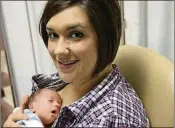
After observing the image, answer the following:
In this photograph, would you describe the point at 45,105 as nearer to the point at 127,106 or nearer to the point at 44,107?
the point at 44,107

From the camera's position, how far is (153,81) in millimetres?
1045

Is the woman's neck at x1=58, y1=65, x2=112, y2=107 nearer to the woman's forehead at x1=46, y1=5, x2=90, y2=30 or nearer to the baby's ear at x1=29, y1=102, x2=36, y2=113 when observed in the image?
the baby's ear at x1=29, y1=102, x2=36, y2=113

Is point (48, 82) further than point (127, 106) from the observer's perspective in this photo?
Yes

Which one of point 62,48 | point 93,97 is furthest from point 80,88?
point 62,48

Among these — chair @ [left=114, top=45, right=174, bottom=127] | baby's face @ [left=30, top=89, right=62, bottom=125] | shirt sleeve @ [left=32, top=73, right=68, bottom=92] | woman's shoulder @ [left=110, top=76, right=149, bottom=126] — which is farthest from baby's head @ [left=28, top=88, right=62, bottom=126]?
chair @ [left=114, top=45, right=174, bottom=127]

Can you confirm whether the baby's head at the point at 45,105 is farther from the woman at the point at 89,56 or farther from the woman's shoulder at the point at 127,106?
the woman's shoulder at the point at 127,106

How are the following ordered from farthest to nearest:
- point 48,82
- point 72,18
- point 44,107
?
point 48,82 → point 44,107 → point 72,18

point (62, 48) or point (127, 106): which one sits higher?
point (62, 48)

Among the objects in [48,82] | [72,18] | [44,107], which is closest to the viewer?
[72,18]

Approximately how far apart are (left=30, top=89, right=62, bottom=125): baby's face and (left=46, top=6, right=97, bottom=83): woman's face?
0.46 ft

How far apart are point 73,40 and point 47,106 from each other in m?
0.26

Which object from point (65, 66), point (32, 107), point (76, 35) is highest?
point (76, 35)

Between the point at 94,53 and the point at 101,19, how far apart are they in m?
0.11

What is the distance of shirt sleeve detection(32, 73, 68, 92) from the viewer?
116cm
